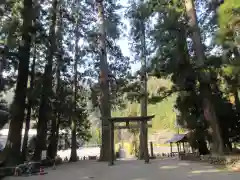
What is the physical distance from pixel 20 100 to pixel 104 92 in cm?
652

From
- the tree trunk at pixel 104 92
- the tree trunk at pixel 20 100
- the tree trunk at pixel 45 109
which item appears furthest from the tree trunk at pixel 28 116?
the tree trunk at pixel 104 92

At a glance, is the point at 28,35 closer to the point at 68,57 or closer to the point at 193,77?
the point at 68,57

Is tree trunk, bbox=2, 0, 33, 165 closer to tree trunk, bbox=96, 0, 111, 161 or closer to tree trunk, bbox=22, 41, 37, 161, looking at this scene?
tree trunk, bbox=22, 41, 37, 161

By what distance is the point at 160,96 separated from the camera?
1390 cm

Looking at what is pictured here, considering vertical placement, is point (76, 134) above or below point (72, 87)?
below

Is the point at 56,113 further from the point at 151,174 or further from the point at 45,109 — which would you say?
the point at 151,174

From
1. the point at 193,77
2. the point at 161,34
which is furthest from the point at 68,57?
the point at 193,77

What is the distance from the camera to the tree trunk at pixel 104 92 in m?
17.6

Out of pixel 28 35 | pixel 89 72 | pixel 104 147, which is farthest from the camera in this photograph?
pixel 89 72

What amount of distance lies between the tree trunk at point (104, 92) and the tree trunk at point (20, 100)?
5.79 m

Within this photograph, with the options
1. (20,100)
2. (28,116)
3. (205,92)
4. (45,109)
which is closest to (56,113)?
(45,109)

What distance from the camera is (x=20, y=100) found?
13.5 metres

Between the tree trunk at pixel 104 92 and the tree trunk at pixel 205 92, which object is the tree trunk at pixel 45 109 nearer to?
the tree trunk at pixel 104 92

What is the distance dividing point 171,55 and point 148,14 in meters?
3.67
